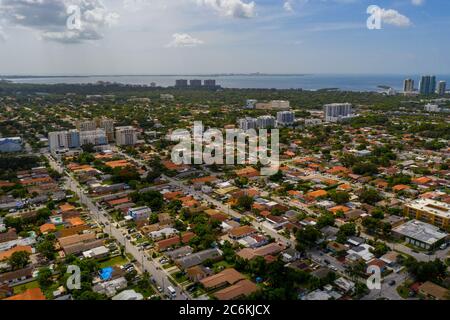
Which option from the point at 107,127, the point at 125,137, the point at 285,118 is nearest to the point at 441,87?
the point at 285,118

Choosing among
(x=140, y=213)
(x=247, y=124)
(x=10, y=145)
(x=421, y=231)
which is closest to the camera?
(x=421, y=231)

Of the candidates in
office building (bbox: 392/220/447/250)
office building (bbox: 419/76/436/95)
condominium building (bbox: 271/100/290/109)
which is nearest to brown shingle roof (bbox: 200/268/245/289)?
office building (bbox: 392/220/447/250)

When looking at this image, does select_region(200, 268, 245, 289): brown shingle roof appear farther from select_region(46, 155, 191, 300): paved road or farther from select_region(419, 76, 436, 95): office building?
select_region(419, 76, 436, 95): office building

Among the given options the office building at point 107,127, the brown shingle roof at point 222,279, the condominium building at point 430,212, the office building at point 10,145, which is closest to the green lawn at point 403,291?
the brown shingle roof at point 222,279

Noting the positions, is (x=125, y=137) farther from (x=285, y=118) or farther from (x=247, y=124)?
(x=285, y=118)

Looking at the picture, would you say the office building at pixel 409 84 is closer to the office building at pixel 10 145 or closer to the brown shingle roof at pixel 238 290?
the office building at pixel 10 145

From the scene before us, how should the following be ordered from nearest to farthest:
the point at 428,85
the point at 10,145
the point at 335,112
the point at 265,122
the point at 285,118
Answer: the point at 10,145 → the point at 265,122 → the point at 285,118 → the point at 335,112 → the point at 428,85

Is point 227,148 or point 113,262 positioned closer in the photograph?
point 113,262
